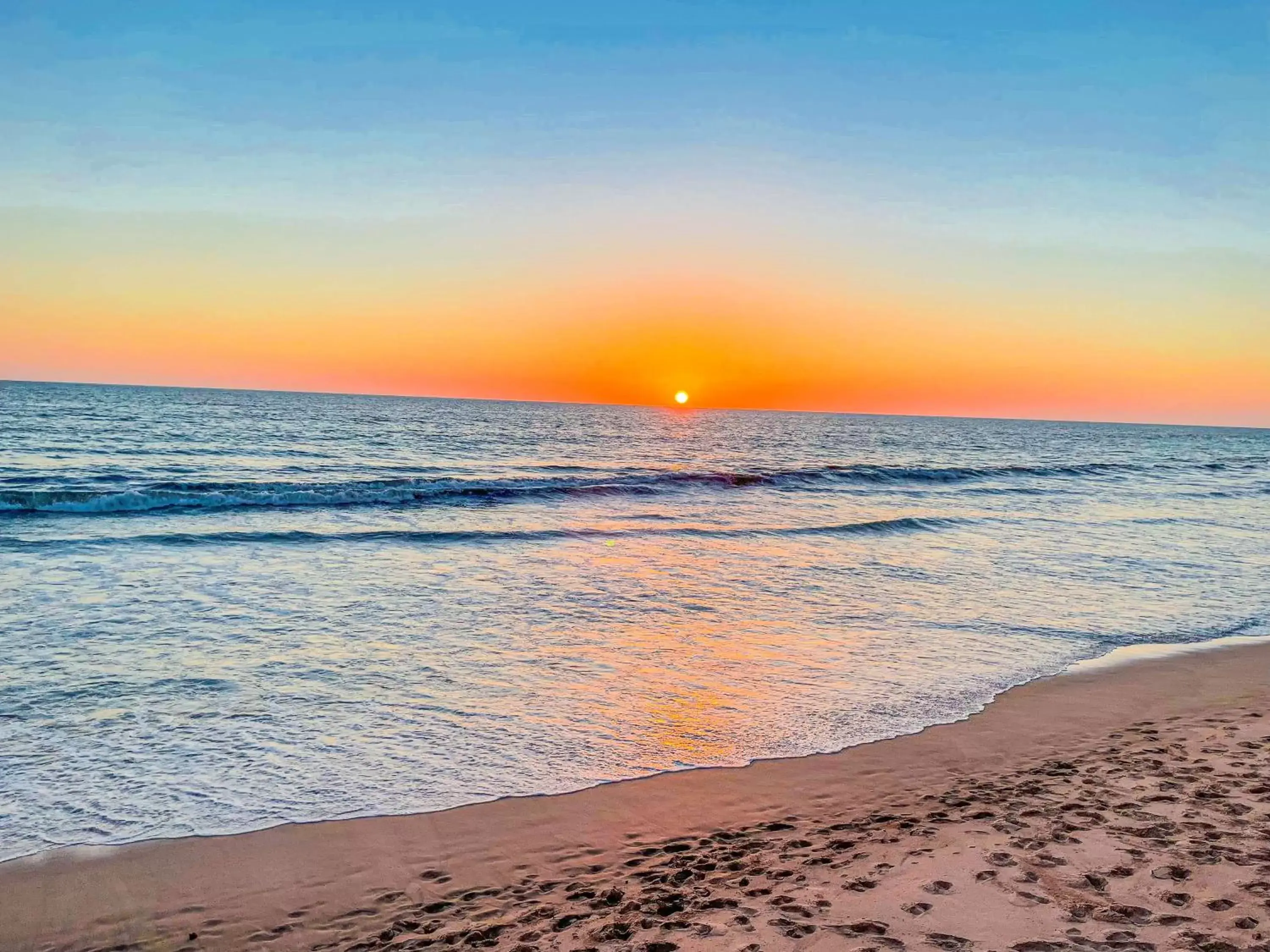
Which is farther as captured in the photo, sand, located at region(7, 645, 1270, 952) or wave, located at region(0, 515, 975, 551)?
wave, located at region(0, 515, 975, 551)

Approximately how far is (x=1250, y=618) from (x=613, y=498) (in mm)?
20810

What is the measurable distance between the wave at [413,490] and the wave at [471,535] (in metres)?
5.51

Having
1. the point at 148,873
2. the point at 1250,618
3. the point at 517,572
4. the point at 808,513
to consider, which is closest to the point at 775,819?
the point at 148,873

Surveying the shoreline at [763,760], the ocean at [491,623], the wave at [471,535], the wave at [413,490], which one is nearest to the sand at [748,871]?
the shoreline at [763,760]

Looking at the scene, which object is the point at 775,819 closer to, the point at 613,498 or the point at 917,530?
the point at 917,530

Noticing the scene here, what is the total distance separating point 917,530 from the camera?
24.8 m

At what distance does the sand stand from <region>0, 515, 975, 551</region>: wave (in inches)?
562

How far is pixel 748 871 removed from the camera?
5270mm

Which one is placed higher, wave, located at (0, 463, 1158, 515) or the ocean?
wave, located at (0, 463, 1158, 515)

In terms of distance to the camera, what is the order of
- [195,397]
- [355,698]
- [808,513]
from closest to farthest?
[355,698] → [808,513] → [195,397]

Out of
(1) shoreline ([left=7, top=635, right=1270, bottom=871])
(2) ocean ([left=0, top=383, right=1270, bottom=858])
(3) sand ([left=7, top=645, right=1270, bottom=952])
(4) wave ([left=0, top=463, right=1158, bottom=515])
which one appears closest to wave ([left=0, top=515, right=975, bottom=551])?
(2) ocean ([left=0, top=383, right=1270, bottom=858])

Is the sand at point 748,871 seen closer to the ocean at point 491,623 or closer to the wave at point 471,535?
the ocean at point 491,623

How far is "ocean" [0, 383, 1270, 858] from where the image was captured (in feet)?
23.4

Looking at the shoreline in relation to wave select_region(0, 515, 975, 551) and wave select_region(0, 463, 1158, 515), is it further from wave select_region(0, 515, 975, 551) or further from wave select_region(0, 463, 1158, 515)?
wave select_region(0, 463, 1158, 515)
